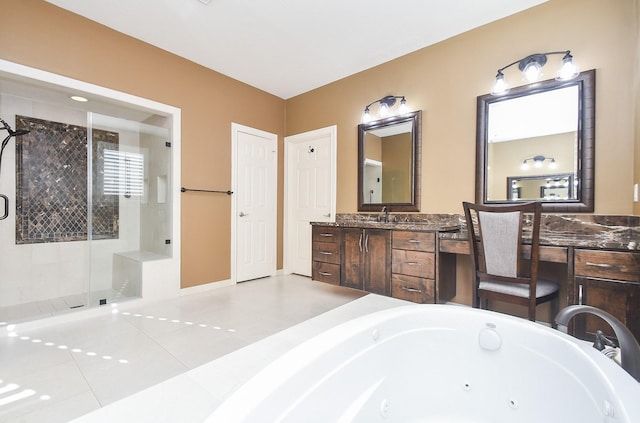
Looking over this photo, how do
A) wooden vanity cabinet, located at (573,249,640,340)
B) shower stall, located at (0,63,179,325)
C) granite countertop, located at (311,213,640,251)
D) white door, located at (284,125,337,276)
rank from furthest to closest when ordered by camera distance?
1. white door, located at (284,125,337,276)
2. shower stall, located at (0,63,179,325)
3. granite countertop, located at (311,213,640,251)
4. wooden vanity cabinet, located at (573,249,640,340)

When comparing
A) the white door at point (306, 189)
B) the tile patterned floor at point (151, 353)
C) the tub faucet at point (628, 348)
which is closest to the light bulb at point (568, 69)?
the tub faucet at point (628, 348)

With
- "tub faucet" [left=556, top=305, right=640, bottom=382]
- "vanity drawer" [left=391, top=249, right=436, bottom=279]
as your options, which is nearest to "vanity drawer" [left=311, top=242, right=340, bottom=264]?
"vanity drawer" [left=391, top=249, right=436, bottom=279]

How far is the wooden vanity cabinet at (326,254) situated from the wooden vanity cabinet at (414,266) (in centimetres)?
66

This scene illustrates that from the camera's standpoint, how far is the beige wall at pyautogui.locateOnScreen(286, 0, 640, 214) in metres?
2.05

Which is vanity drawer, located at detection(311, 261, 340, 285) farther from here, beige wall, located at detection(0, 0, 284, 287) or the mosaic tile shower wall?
the mosaic tile shower wall

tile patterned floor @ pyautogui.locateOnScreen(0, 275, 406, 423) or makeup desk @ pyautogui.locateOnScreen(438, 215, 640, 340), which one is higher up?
makeup desk @ pyautogui.locateOnScreen(438, 215, 640, 340)

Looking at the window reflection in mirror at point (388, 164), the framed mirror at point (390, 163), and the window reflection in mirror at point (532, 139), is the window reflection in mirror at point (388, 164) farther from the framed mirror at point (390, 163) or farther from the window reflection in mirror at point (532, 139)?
the window reflection in mirror at point (532, 139)

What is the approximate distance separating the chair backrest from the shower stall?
307 centimetres

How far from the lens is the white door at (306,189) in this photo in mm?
3904

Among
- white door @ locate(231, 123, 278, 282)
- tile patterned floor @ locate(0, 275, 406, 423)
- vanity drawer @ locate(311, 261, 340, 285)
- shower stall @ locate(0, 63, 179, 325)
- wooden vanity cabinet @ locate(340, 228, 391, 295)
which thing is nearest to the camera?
tile patterned floor @ locate(0, 275, 406, 423)

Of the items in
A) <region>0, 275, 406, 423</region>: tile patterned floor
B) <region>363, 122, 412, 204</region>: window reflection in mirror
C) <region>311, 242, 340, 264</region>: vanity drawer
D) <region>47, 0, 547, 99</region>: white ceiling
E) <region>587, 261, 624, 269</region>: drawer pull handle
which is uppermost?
<region>47, 0, 547, 99</region>: white ceiling

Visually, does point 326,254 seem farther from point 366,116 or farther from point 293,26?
point 293,26

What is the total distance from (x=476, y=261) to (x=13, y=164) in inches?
181

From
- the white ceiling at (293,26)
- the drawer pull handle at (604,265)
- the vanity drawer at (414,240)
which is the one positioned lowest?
the drawer pull handle at (604,265)
